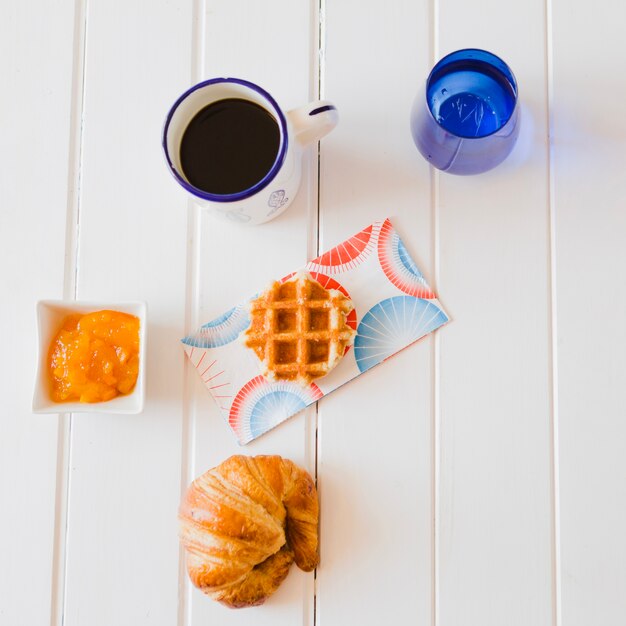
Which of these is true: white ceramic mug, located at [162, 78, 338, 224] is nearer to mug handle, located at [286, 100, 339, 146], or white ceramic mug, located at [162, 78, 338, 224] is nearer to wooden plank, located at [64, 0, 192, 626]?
mug handle, located at [286, 100, 339, 146]

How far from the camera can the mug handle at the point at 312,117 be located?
0.69 m

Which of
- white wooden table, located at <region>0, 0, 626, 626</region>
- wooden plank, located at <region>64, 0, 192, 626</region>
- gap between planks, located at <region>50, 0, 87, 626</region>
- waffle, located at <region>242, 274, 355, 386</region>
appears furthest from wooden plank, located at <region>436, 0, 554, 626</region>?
gap between planks, located at <region>50, 0, 87, 626</region>

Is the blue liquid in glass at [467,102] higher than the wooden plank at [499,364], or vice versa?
the blue liquid in glass at [467,102]

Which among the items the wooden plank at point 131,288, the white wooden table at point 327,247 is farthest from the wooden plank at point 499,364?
the wooden plank at point 131,288

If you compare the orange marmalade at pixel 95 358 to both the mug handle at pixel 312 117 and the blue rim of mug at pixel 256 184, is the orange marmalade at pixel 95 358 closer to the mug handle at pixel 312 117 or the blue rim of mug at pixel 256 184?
the blue rim of mug at pixel 256 184

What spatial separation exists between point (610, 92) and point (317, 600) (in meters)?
0.71

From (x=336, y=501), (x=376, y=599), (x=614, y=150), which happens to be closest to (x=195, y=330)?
(x=336, y=501)

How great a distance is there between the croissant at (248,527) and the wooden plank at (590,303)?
1.02 feet

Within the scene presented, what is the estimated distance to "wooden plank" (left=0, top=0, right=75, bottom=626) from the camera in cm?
78

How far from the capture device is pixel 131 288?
2.62ft

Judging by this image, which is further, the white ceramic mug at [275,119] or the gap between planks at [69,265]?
the gap between planks at [69,265]

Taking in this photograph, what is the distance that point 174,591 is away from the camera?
2.54 feet

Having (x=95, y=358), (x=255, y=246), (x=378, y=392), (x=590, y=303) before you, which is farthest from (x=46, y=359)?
(x=590, y=303)

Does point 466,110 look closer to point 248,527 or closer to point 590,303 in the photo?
point 590,303
